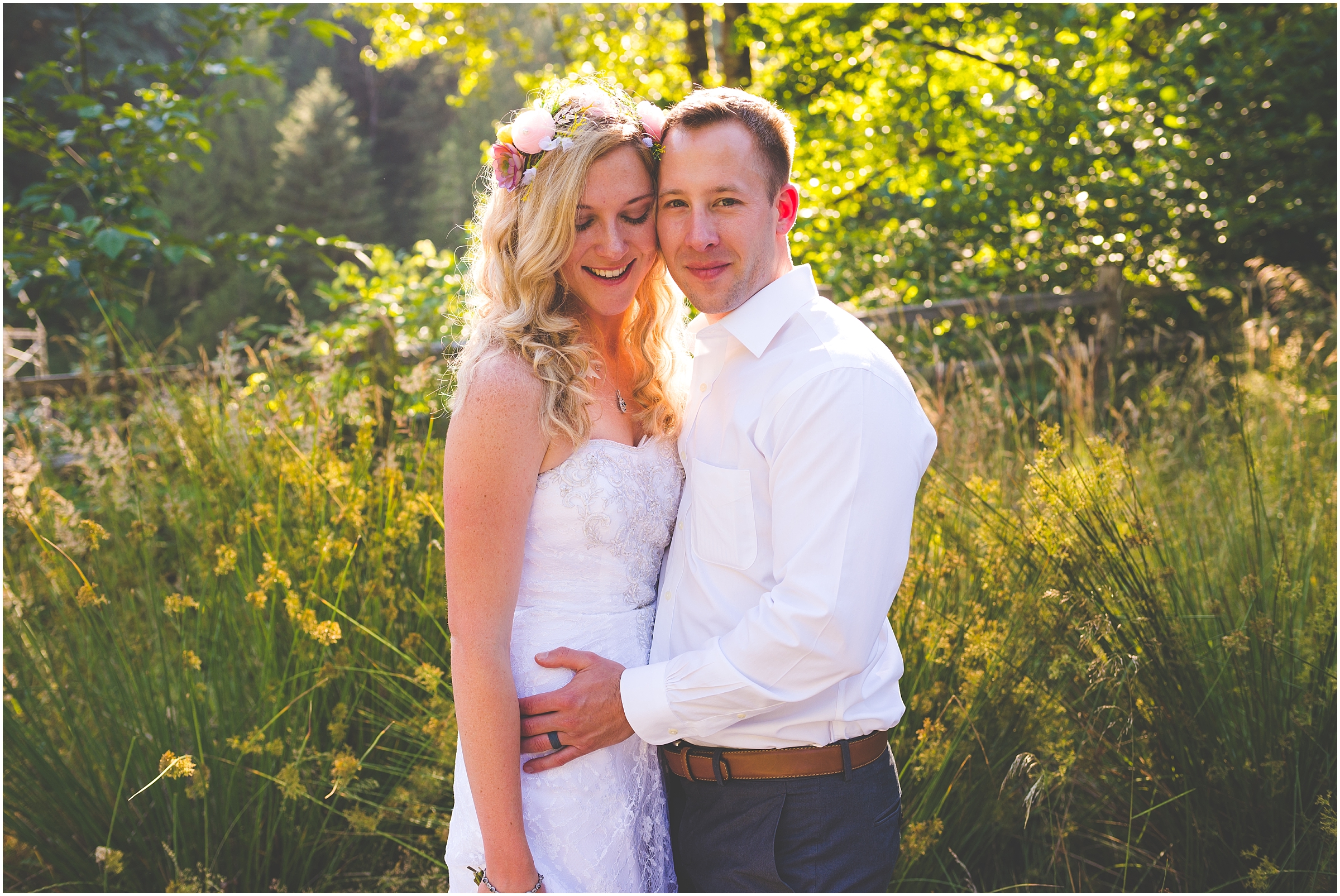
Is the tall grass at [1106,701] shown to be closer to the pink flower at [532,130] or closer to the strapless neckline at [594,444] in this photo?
the strapless neckline at [594,444]

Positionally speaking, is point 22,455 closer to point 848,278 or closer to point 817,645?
point 817,645

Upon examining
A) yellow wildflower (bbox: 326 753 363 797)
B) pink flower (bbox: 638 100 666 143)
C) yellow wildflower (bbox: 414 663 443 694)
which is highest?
pink flower (bbox: 638 100 666 143)

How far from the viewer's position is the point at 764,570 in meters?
1.90

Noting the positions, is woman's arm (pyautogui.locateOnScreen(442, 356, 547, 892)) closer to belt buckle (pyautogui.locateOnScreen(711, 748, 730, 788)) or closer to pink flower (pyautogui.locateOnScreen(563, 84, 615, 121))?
belt buckle (pyautogui.locateOnScreen(711, 748, 730, 788))

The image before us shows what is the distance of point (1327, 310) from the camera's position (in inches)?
255

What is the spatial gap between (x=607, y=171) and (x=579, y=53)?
10781 millimetres

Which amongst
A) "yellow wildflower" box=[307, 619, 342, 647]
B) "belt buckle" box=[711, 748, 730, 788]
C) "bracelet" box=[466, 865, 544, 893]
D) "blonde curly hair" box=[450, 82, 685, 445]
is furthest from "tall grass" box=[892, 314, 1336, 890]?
"yellow wildflower" box=[307, 619, 342, 647]

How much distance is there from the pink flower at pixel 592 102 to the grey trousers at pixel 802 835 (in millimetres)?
1615

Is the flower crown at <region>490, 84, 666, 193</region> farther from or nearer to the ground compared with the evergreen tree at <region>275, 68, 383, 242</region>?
nearer to the ground

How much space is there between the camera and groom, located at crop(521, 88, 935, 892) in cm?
173

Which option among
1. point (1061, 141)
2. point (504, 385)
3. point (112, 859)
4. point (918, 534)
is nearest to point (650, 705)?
point (504, 385)

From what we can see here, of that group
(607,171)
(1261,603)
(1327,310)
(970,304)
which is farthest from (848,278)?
(607,171)

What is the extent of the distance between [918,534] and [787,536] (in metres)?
1.44

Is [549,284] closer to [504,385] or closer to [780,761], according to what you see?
[504,385]
